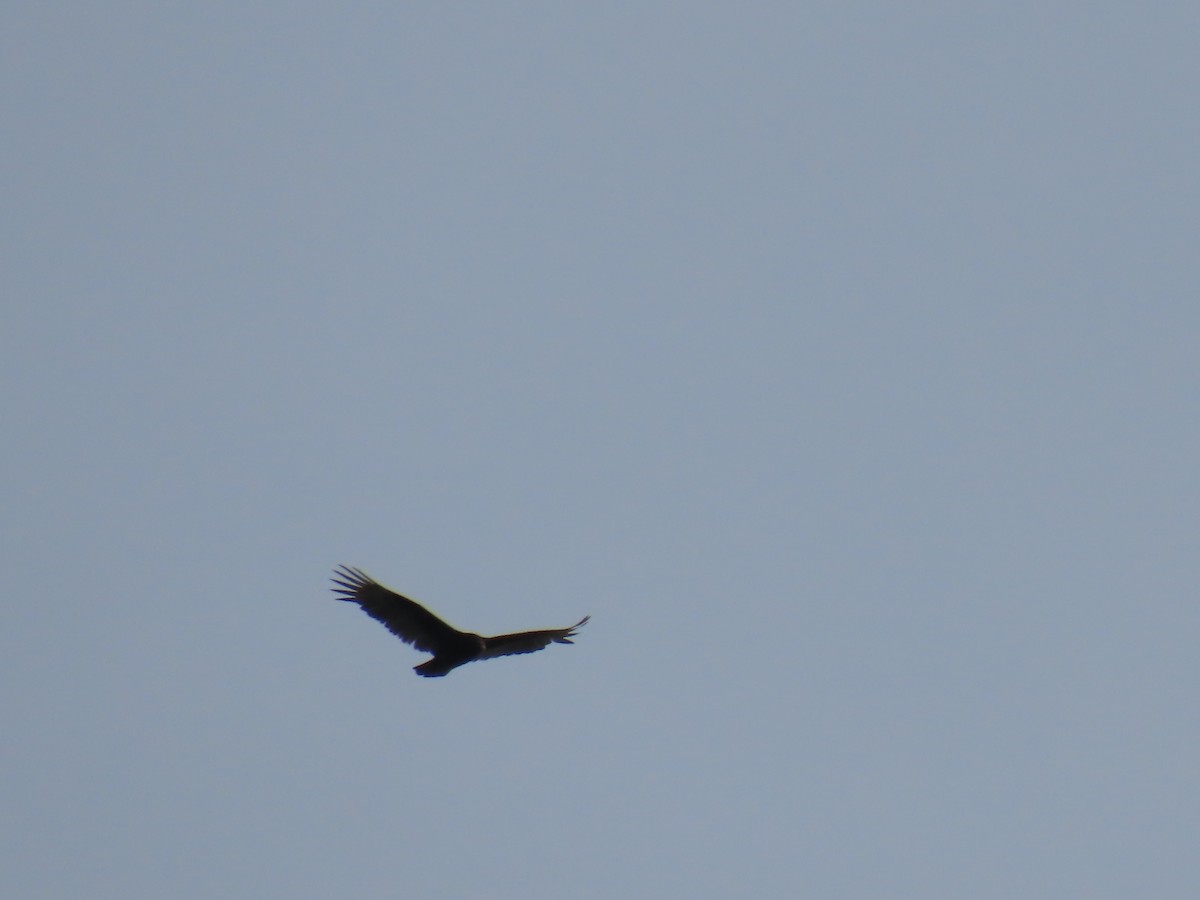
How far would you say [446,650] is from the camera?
82.6 feet

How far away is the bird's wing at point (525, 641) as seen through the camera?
2562 cm

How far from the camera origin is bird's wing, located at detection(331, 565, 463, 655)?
25000mm

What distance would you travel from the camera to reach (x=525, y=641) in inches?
1024

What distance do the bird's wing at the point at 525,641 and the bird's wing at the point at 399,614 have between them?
2.49 feet

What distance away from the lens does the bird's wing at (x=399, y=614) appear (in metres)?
25.0

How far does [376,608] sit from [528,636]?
8.51 ft

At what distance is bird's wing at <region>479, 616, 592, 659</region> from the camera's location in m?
25.6

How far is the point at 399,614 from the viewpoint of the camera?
992 inches

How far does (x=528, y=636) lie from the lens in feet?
85.3

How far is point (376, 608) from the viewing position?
2520 centimetres

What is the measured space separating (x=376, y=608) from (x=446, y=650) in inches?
51.7

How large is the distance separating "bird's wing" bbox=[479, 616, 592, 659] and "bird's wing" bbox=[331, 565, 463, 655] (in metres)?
0.76

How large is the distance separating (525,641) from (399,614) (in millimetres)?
2210
